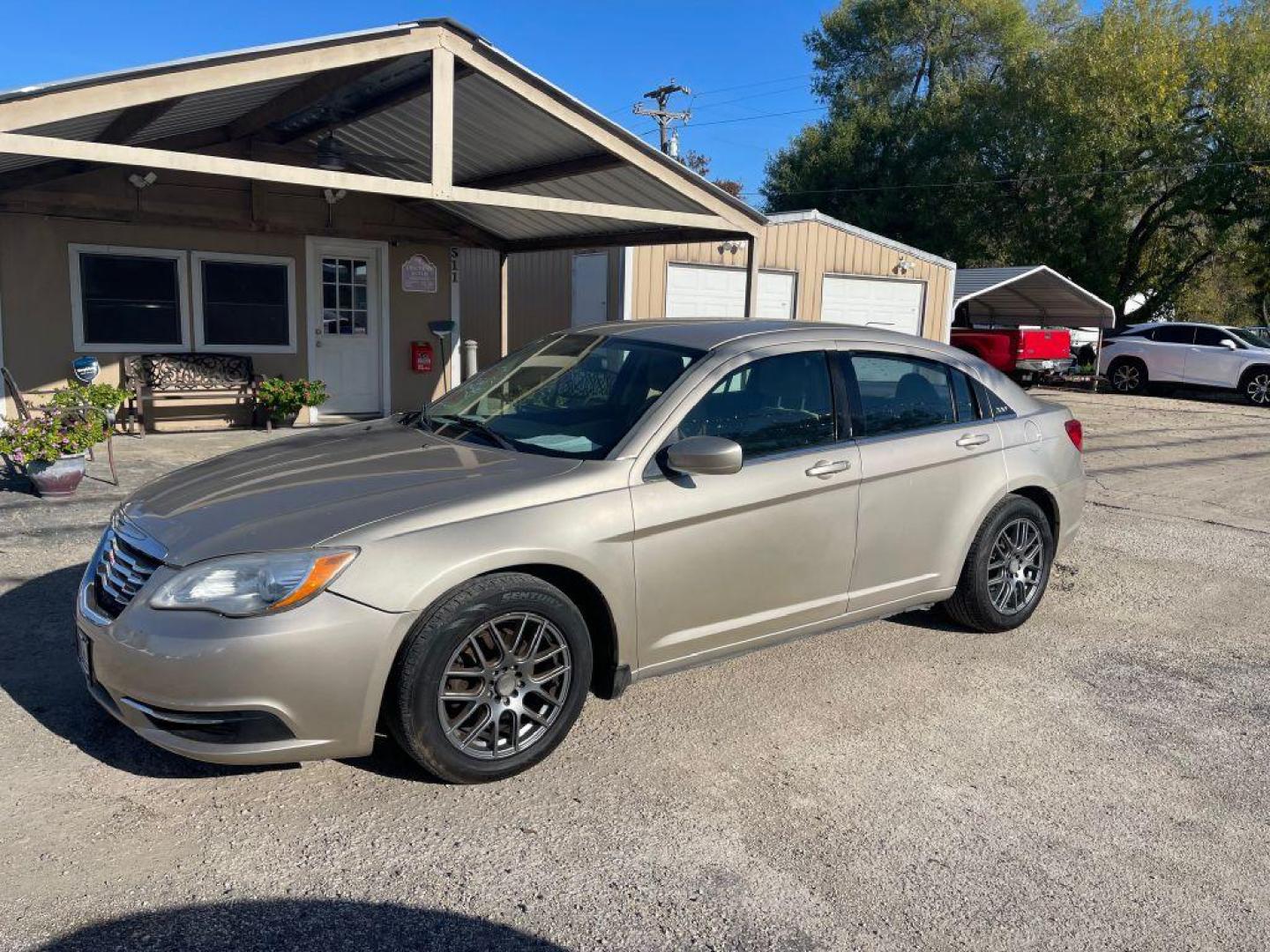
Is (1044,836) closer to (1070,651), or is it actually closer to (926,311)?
(1070,651)

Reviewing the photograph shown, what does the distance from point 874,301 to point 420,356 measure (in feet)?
28.2

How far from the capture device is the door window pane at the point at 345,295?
12.3m

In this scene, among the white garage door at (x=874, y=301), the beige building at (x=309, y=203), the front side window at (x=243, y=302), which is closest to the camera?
the beige building at (x=309, y=203)

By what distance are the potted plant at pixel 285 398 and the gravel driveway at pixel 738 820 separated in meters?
6.56

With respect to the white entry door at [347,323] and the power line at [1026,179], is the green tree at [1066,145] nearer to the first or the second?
the power line at [1026,179]

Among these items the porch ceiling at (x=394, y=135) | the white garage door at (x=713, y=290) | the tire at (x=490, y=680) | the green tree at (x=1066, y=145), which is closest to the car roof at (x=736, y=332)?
the tire at (x=490, y=680)

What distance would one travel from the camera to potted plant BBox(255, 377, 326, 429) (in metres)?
11.4

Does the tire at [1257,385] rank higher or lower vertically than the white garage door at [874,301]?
lower

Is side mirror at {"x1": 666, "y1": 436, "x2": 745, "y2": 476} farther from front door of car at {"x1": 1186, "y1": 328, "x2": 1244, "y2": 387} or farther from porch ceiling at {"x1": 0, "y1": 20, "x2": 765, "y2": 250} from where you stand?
front door of car at {"x1": 1186, "y1": 328, "x2": 1244, "y2": 387}

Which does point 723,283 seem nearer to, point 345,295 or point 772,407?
point 345,295

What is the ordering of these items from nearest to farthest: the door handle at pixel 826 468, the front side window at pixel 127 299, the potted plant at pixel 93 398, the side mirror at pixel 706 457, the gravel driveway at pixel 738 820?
the gravel driveway at pixel 738 820 → the side mirror at pixel 706 457 → the door handle at pixel 826 468 → the potted plant at pixel 93 398 → the front side window at pixel 127 299

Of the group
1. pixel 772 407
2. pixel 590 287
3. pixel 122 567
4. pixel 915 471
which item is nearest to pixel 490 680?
pixel 122 567

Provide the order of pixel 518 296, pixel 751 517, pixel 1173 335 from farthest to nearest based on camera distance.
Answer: pixel 1173 335
pixel 518 296
pixel 751 517

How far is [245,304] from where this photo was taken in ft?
38.0
